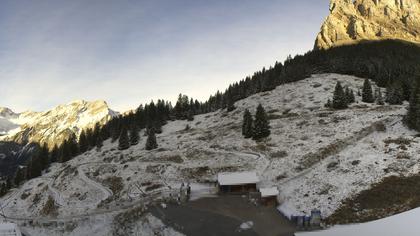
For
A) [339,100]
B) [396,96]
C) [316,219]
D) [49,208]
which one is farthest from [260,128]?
[49,208]

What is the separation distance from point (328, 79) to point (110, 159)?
8854 cm

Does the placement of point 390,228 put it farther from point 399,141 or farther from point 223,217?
point 399,141

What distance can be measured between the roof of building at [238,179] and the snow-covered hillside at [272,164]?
3.10 meters

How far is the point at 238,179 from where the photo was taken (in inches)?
2304

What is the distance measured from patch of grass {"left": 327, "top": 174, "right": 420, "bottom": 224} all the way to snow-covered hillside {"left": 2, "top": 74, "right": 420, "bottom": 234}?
157 cm

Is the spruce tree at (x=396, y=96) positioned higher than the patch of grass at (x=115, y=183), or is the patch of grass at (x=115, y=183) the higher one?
the spruce tree at (x=396, y=96)

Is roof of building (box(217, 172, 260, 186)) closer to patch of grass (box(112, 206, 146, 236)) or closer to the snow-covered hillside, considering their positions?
the snow-covered hillside

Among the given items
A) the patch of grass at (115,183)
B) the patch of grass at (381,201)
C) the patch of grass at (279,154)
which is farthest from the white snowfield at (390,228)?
the patch of grass at (115,183)

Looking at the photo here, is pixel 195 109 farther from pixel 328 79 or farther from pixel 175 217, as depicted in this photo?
pixel 175 217

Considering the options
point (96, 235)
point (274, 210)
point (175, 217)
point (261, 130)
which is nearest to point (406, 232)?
point (274, 210)

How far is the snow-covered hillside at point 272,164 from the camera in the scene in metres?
52.0

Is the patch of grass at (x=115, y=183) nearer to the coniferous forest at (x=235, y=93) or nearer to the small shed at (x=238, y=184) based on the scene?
the small shed at (x=238, y=184)

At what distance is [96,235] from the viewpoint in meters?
52.9

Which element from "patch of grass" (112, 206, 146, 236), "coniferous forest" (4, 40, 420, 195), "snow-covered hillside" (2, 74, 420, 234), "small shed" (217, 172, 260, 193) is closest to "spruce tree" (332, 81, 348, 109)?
"snow-covered hillside" (2, 74, 420, 234)
